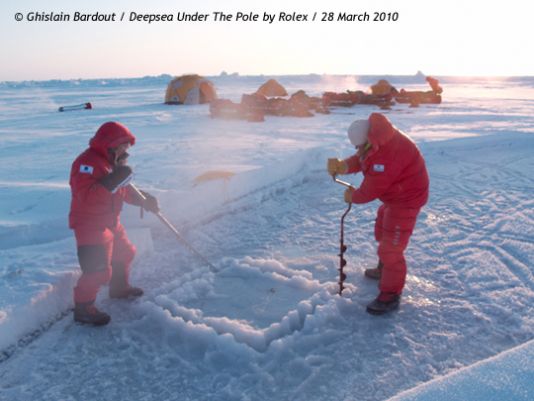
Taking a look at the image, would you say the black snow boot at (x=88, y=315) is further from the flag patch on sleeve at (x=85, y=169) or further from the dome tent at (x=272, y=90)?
the dome tent at (x=272, y=90)

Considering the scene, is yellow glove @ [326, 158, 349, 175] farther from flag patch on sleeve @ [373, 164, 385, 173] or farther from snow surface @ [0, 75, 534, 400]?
snow surface @ [0, 75, 534, 400]

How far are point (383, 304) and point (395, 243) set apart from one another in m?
0.43

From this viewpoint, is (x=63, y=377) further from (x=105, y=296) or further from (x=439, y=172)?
(x=439, y=172)

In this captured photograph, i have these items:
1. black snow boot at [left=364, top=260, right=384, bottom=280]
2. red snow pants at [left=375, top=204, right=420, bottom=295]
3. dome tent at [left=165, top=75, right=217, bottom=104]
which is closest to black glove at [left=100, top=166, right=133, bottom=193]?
red snow pants at [left=375, top=204, right=420, bottom=295]

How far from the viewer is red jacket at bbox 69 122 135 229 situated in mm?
2740

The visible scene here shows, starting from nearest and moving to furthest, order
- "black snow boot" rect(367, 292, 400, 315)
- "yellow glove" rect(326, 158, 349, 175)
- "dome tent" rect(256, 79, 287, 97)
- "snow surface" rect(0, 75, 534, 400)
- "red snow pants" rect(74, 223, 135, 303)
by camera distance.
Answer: "snow surface" rect(0, 75, 534, 400) → "red snow pants" rect(74, 223, 135, 303) → "black snow boot" rect(367, 292, 400, 315) → "yellow glove" rect(326, 158, 349, 175) → "dome tent" rect(256, 79, 287, 97)

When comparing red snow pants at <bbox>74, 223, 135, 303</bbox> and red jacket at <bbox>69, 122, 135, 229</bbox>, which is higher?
red jacket at <bbox>69, 122, 135, 229</bbox>

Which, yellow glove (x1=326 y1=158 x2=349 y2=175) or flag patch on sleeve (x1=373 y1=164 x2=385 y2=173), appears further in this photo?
yellow glove (x1=326 y1=158 x2=349 y2=175)

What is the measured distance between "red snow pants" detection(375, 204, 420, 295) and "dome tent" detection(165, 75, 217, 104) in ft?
49.9

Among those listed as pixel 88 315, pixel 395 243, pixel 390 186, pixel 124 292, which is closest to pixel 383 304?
pixel 395 243

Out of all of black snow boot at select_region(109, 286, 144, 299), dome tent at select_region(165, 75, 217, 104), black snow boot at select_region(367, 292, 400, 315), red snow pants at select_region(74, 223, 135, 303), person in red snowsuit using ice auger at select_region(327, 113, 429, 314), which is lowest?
black snow boot at select_region(109, 286, 144, 299)

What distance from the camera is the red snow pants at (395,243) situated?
3012 mm

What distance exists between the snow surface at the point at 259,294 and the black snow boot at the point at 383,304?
0.06m

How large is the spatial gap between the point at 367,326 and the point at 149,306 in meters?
1.50
